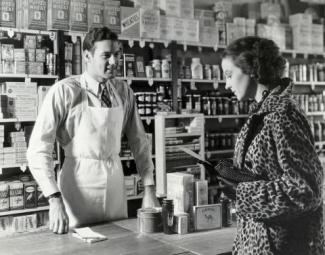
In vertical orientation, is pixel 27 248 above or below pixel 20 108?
below

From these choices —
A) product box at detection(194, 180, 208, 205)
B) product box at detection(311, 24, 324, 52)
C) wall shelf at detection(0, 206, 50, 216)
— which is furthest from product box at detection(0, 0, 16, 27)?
product box at detection(311, 24, 324, 52)

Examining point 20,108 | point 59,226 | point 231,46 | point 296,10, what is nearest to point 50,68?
point 20,108

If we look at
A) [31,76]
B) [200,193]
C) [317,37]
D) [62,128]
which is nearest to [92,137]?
[62,128]

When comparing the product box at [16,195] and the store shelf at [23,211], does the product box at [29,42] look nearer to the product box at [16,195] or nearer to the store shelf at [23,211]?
the product box at [16,195]

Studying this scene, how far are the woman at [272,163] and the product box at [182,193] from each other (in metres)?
0.56

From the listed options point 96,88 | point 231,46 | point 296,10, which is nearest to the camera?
point 231,46

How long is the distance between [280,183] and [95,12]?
384 centimetres

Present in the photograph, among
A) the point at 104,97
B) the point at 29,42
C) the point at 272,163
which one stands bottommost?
the point at 272,163

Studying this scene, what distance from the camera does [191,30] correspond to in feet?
18.7

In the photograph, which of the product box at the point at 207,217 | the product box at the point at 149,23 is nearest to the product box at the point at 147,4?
the product box at the point at 149,23

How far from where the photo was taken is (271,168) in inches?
62.9

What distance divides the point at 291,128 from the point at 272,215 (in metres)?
0.31

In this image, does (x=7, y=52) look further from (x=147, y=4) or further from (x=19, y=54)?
(x=147, y=4)

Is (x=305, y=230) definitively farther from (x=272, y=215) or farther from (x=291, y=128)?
(x=291, y=128)
